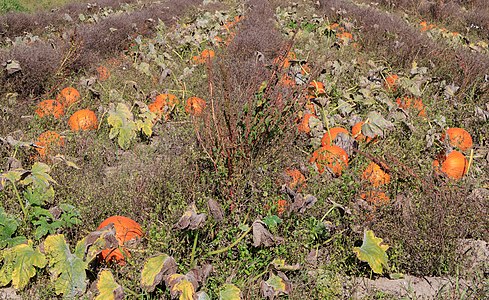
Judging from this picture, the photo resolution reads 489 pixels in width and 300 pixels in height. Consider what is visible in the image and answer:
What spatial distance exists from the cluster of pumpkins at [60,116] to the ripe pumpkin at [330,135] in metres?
2.24

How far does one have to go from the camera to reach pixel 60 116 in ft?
13.7

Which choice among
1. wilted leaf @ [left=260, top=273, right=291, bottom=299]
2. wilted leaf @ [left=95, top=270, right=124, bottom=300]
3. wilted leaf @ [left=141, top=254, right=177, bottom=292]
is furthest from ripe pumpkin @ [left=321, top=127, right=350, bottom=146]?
wilted leaf @ [left=95, top=270, right=124, bottom=300]

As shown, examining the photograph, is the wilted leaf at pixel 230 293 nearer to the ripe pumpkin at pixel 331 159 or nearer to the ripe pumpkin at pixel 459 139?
the ripe pumpkin at pixel 331 159

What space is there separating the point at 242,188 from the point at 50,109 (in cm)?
245

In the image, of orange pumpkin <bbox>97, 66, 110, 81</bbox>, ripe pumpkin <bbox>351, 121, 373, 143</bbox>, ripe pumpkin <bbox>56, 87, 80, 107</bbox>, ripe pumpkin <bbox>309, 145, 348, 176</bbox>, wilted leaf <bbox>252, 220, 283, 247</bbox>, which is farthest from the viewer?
orange pumpkin <bbox>97, 66, 110, 81</bbox>

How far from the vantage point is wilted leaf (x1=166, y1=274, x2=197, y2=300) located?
1983 millimetres

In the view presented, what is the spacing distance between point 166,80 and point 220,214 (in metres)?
3.23

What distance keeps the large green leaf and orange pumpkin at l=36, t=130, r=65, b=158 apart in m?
1.26

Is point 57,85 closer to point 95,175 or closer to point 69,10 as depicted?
point 95,175

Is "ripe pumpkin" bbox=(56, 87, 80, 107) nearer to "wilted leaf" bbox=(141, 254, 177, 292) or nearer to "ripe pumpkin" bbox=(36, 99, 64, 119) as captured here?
"ripe pumpkin" bbox=(36, 99, 64, 119)

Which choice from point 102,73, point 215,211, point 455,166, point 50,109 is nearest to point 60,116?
point 50,109

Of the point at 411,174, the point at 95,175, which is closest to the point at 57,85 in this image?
the point at 95,175

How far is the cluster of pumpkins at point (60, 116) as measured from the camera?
3.39 meters

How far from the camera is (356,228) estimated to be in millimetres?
2715
